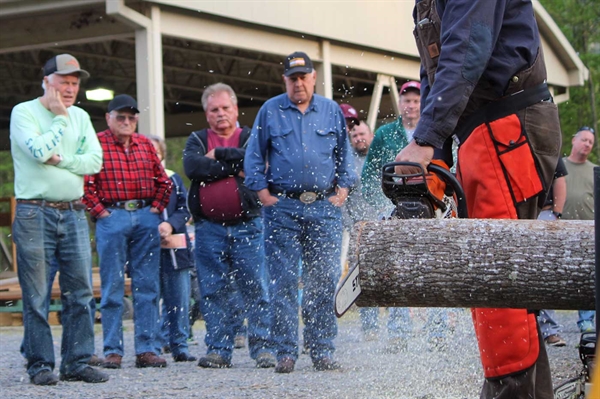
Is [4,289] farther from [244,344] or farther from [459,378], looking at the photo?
[459,378]

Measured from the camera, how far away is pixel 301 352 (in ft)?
30.6

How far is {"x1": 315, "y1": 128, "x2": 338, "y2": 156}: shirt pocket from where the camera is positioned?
792 centimetres

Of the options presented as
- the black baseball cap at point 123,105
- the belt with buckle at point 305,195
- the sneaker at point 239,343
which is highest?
the black baseball cap at point 123,105

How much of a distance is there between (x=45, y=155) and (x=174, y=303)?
266 centimetres

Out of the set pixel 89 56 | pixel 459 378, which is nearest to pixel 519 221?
pixel 459 378

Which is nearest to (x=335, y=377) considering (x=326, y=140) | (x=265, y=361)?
(x=265, y=361)

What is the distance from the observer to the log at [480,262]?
11.7 feet

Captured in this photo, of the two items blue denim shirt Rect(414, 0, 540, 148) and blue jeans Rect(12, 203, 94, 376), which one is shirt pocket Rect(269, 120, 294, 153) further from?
blue denim shirt Rect(414, 0, 540, 148)

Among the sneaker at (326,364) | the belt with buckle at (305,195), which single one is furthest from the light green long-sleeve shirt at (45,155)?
the sneaker at (326,364)

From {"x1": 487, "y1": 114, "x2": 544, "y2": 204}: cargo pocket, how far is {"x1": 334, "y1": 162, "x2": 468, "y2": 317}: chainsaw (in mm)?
232

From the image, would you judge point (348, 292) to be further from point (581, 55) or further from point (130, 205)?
point (581, 55)

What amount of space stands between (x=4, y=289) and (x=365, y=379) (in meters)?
7.68

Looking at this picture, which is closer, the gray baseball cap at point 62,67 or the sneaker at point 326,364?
the gray baseball cap at point 62,67

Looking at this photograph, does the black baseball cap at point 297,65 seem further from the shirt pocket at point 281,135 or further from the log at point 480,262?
the log at point 480,262
